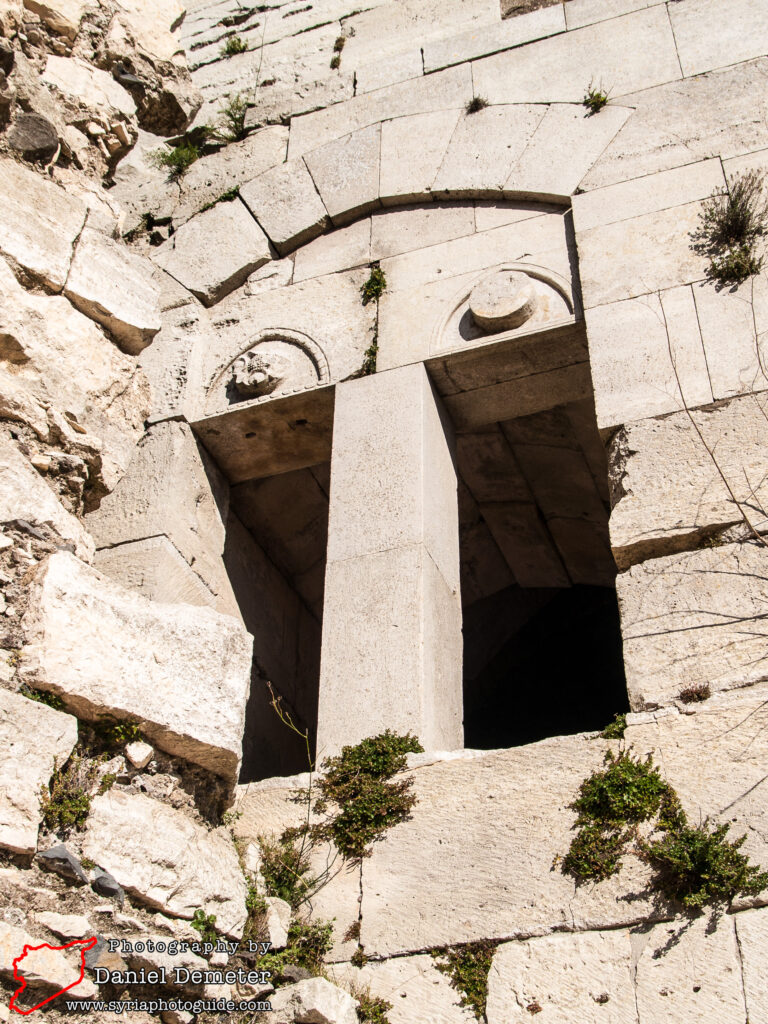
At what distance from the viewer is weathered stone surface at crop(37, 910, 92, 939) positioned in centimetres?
329

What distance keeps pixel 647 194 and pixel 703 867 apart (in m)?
3.88

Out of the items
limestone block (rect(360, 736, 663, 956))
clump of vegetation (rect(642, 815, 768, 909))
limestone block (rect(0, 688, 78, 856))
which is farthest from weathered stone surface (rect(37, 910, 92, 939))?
clump of vegetation (rect(642, 815, 768, 909))

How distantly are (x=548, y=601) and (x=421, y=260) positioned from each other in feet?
11.8

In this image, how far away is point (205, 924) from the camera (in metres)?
3.85

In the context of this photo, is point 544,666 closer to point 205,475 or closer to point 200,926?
point 205,475

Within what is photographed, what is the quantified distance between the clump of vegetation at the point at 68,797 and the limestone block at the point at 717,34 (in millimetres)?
5394

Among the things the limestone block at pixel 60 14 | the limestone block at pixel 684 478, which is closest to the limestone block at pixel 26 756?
the limestone block at pixel 684 478

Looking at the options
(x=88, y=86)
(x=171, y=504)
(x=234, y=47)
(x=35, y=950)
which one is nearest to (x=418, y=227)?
(x=88, y=86)

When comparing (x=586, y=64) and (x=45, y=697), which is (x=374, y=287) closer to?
(x=586, y=64)

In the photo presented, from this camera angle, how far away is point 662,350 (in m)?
5.61

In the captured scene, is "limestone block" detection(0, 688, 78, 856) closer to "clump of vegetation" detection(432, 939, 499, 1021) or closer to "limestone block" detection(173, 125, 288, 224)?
"clump of vegetation" detection(432, 939, 499, 1021)

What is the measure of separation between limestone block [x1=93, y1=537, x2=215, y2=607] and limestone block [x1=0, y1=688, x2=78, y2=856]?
2309 millimetres

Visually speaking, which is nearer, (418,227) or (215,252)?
(418,227)

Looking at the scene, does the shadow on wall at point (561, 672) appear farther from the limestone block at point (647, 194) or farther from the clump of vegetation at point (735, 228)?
the clump of vegetation at point (735, 228)
